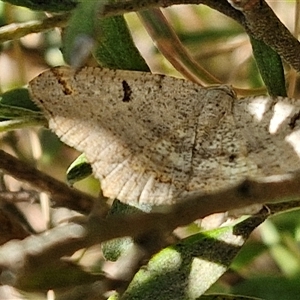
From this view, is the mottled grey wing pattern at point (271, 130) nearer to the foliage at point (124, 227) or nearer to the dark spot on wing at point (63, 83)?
the foliage at point (124, 227)

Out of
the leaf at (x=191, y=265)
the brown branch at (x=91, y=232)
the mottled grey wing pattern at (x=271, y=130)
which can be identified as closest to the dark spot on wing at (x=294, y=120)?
the mottled grey wing pattern at (x=271, y=130)

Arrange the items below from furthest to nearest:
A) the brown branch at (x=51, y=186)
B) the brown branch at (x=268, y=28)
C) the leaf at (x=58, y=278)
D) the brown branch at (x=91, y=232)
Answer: the brown branch at (x=51, y=186) → the brown branch at (x=268, y=28) → the leaf at (x=58, y=278) → the brown branch at (x=91, y=232)

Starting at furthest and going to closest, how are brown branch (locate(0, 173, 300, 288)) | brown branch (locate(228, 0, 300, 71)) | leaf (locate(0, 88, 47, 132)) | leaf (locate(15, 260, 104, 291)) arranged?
leaf (locate(0, 88, 47, 132)), brown branch (locate(228, 0, 300, 71)), leaf (locate(15, 260, 104, 291)), brown branch (locate(0, 173, 300, 288))

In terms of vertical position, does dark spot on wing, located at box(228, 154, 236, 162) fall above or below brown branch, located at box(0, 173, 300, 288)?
below

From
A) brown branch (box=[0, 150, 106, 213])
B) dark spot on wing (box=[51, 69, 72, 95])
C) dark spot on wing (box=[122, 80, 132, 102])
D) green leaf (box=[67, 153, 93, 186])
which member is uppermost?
dark spot on wing (box=[51, 69, 72, 95])

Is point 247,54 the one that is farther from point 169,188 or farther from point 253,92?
point 169,188

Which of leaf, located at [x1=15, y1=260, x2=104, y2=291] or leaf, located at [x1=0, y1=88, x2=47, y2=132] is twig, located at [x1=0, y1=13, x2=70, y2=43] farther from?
leaf, located at [x1=15, y1=260, x2=104, y2=291]

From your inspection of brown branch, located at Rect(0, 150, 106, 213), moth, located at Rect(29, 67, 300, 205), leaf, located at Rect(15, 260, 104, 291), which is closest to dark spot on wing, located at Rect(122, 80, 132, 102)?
moth, located at Rect(29, 67, 300, 205)
